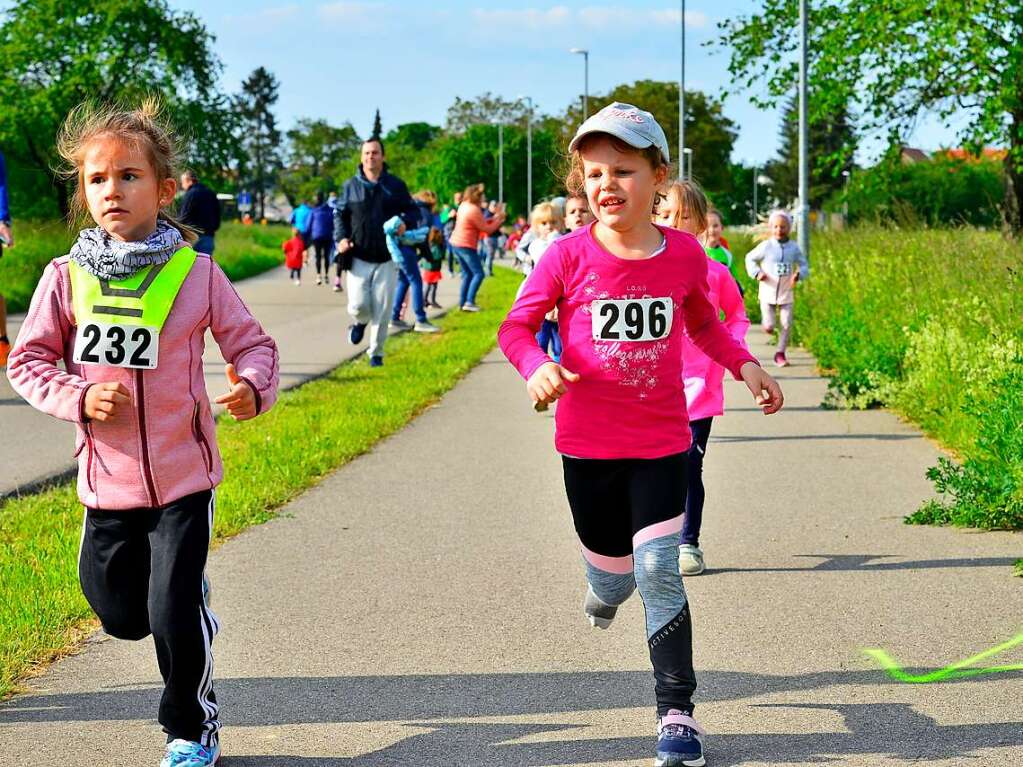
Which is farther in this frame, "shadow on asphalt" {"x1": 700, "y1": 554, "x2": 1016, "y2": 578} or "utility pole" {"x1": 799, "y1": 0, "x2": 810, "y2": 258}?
"utility pole" {"x1": 799, "y1": 0, "x2": 810, "y2": 258}

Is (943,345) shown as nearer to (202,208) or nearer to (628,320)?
(628,320)

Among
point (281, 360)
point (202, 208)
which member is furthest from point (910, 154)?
point (281, 360)

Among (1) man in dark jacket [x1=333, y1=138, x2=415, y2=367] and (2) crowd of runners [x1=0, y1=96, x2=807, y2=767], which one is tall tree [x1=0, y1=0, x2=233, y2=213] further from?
(2) crowd of runners [x1=0, y1=96, x2=807, y2=767]

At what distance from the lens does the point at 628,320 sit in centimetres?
436

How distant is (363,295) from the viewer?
1432 cm

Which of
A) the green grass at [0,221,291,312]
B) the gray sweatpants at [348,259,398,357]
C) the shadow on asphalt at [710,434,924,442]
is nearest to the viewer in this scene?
the shadow on asphalt at [710,434,924,442]

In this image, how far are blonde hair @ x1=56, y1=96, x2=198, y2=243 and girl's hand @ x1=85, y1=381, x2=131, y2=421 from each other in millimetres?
560

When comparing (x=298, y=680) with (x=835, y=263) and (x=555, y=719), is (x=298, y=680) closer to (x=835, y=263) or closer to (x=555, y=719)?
(x=555, y=719)

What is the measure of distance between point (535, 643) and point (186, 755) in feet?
5.41

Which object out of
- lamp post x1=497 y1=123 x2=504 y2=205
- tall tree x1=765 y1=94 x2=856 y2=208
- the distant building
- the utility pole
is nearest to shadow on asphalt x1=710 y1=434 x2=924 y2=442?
the utility pole

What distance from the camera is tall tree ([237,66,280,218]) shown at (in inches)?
6314

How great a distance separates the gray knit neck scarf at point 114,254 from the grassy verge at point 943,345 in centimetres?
438

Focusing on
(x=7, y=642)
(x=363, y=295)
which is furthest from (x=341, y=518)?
(x=363, y=295)

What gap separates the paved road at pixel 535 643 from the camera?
429 centimetres
